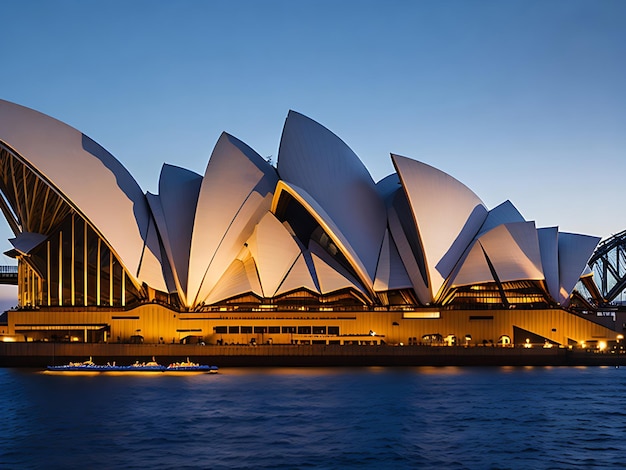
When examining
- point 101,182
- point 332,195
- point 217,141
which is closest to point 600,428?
point 332,195

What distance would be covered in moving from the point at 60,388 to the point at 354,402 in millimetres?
17346

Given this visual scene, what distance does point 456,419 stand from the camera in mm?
32656

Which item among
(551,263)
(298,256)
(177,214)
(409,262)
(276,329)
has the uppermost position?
(177,214)

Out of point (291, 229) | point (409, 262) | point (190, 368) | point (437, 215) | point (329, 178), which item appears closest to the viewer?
point (190, 368)

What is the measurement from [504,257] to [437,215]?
5995 millimetres

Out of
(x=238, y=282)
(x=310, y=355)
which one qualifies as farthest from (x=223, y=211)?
(x=310, y=355)

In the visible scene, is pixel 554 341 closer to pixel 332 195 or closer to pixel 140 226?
pixel 332 195

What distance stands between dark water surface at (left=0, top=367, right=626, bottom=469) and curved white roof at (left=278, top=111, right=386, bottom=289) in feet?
46.5

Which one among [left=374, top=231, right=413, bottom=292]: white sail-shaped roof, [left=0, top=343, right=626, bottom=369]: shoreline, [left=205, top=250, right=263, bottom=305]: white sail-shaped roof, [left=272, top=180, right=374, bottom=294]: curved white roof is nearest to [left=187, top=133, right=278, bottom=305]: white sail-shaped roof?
[left=205, top=250, right=263, bottom=305]: white sail-shaped roof

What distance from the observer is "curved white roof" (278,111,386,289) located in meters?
57.6

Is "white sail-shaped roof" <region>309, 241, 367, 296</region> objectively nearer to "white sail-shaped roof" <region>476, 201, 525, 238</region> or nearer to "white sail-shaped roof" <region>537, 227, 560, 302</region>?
"white sail-shaped roof" <region>476, 201, 525, 238</region>

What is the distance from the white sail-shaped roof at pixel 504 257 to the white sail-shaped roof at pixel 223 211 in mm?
16443

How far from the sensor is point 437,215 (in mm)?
55938

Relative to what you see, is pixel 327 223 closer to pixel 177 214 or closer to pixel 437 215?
pixel 437 215
